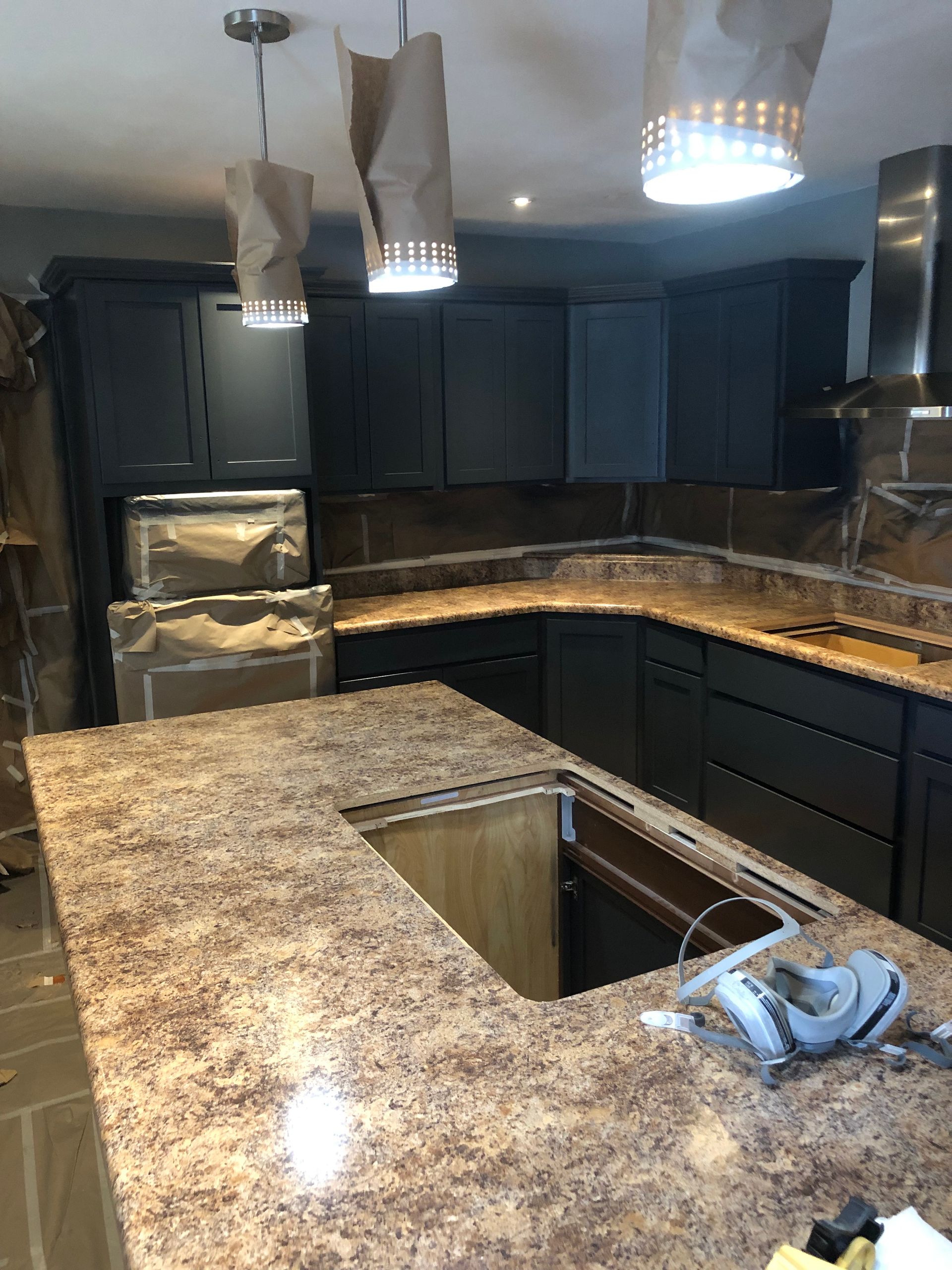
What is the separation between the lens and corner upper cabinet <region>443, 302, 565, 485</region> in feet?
12.9

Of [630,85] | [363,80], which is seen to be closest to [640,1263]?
[363,80]

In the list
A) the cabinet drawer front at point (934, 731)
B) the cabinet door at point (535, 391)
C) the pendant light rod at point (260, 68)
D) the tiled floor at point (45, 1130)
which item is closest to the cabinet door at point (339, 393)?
the cabinet door at point (535, 391)

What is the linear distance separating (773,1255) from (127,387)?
3045mm

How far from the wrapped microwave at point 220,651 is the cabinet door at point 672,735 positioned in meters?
1.27

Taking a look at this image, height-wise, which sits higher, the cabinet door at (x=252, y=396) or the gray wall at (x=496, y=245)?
the gray wall at (x=496, y=245)

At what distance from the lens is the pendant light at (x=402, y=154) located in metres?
1.31

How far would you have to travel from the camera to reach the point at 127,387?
3172mm

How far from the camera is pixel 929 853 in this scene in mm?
2729

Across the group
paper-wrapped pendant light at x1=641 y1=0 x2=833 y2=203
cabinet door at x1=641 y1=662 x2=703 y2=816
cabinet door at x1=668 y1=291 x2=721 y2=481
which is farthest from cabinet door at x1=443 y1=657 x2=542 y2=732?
paper-wrapped pendant light at x1=641 y1=0 x2=833 y2=203

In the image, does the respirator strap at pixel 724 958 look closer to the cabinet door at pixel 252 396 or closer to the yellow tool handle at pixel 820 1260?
the yellow tool handle at pixel 820 1260

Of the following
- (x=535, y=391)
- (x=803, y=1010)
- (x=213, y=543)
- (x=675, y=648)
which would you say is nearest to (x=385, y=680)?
(x=213, y=543)

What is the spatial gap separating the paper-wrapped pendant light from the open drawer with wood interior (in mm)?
1155

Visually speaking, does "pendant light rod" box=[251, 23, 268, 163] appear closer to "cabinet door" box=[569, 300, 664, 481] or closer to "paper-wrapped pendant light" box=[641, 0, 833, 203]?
"paper-wrapped pendant light" box=[641, 0, 833, 203]

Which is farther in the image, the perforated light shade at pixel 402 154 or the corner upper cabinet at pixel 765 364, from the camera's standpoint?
the corner upper cabinet at pixel 765 364
